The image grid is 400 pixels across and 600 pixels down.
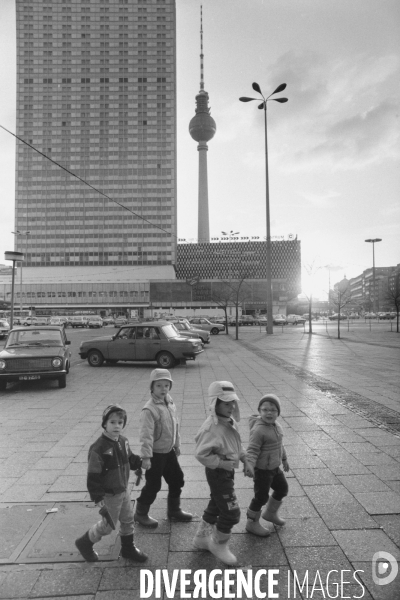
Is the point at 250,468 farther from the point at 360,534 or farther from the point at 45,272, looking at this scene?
the point at 45,272

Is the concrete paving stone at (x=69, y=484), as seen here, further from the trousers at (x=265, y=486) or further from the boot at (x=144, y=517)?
the trousers at (x=265, y=486)

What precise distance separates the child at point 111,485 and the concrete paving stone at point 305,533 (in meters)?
1.06

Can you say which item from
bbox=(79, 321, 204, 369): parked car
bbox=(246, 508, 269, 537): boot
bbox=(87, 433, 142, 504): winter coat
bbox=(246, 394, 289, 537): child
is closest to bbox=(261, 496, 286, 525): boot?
bbox=(246, 394, 289, 537): child

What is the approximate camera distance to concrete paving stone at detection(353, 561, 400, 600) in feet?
8.75

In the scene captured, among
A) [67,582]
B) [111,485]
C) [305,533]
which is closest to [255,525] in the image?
[305,533]

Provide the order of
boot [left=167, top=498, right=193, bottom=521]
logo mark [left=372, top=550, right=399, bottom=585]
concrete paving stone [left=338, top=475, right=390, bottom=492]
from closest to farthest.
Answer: logo mark [left=372, top=550, right=399, bottom=585] → boot [left=167, top=498, right=193, bottom=521] → concrete paving stone [left=338, top=475, right=390, bottom=492]

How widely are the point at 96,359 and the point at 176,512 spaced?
40.3 feet

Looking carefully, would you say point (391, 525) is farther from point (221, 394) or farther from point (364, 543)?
point (221, 394)

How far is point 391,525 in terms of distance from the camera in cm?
351

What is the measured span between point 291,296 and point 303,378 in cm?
10553

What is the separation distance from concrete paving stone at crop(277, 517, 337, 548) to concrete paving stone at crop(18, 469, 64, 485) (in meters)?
2.40

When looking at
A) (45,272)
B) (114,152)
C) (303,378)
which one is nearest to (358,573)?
(303,378)

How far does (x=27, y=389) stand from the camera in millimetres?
10828

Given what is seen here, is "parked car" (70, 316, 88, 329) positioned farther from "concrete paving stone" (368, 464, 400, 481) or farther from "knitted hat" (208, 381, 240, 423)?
"knitted hat" (208, 381, 240, 423)
